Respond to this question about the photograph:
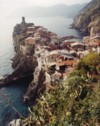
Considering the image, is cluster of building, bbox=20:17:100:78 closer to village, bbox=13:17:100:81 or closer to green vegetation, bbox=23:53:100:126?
village, bbox=13:17:100:81

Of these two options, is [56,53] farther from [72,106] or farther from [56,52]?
[72,106]

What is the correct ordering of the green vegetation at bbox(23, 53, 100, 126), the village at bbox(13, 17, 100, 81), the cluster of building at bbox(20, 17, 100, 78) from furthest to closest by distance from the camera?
the cluster of building at bbox(20, 17, 100, 78), the village at bbox(13, 17, 100, 81), the green vegetation at bbox(23, 53, 100, 126)

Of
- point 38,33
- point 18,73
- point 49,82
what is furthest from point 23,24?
point 49,82

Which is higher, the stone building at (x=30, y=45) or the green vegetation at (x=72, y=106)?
the stone building at (x=30, y=45)

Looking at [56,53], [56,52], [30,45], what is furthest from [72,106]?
[30,45]

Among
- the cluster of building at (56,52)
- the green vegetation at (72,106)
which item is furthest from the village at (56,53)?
the green vegetation at (72,106)

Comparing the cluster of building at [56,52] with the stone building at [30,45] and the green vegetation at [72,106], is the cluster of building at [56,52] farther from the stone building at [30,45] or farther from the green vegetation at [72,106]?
the green vegetation at [72,106]

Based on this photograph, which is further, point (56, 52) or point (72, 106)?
point (56, 52)

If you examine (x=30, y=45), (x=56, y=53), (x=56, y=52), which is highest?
(x=30, y=45)

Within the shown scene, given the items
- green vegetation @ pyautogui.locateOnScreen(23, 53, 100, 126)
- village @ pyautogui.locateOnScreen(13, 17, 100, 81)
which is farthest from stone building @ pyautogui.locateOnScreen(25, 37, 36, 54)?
green vegetation @ pyautogui.locateOnScreen(23, 53, 100, 126)
